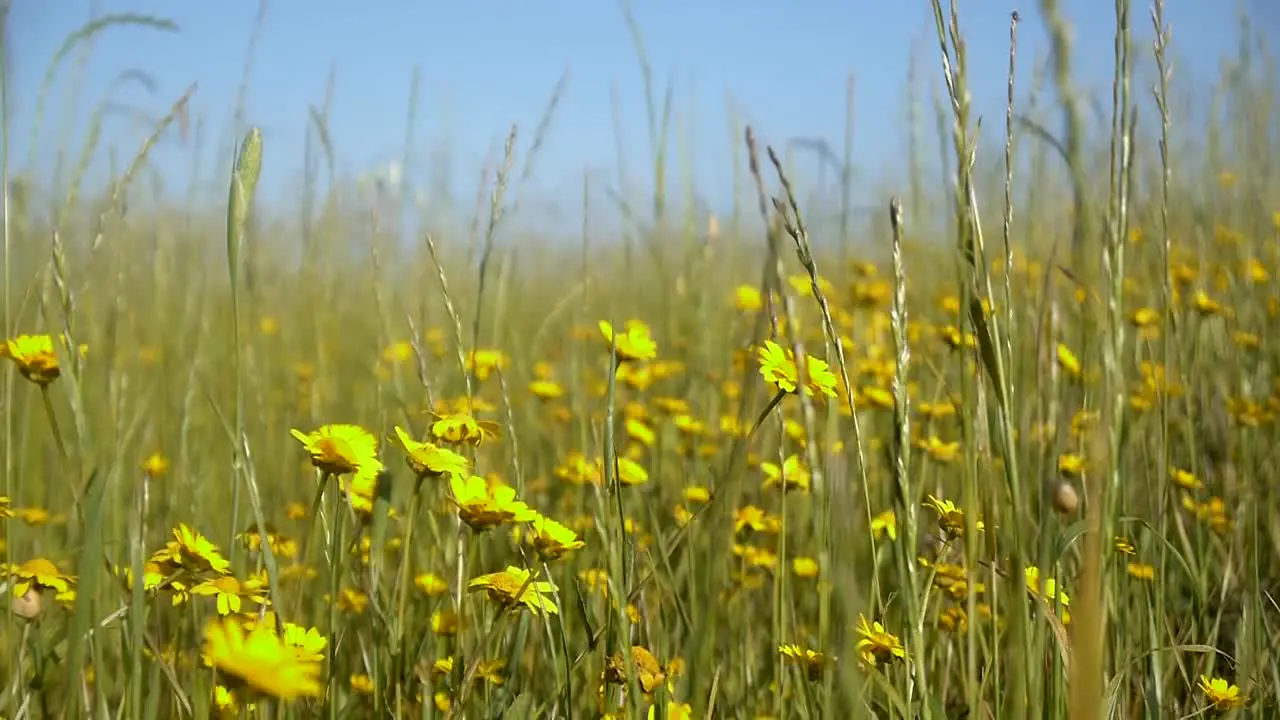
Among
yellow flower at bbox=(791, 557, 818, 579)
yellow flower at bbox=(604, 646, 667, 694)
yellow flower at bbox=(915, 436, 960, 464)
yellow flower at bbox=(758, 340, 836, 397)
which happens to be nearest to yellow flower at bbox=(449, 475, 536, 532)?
yellow flower at bbox=(604, 646, 667, 694)

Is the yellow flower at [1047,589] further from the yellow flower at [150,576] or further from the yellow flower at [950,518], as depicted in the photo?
the yellow flower at [150,576]

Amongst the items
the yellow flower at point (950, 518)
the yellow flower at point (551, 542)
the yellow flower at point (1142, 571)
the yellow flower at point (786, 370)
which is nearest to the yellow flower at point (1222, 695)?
the yellow flower at point (1142, 571)

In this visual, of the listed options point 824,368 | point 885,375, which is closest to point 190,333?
point 885,375

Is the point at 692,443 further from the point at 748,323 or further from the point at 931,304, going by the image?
the point at 931,304

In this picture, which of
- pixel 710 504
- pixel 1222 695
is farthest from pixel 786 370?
pixel 1222 695

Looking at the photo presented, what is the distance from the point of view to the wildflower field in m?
0.69

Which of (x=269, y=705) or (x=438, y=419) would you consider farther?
(x=438, y=419)

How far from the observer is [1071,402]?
1725mm

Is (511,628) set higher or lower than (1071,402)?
lower

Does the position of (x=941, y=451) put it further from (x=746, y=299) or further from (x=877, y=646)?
(x=877, y=646)

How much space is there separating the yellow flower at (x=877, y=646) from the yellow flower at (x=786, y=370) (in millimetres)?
217

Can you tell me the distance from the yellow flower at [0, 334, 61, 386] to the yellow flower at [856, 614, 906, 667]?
84cm

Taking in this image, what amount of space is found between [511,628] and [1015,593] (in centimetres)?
74

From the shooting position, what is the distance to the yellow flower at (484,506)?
833mm
